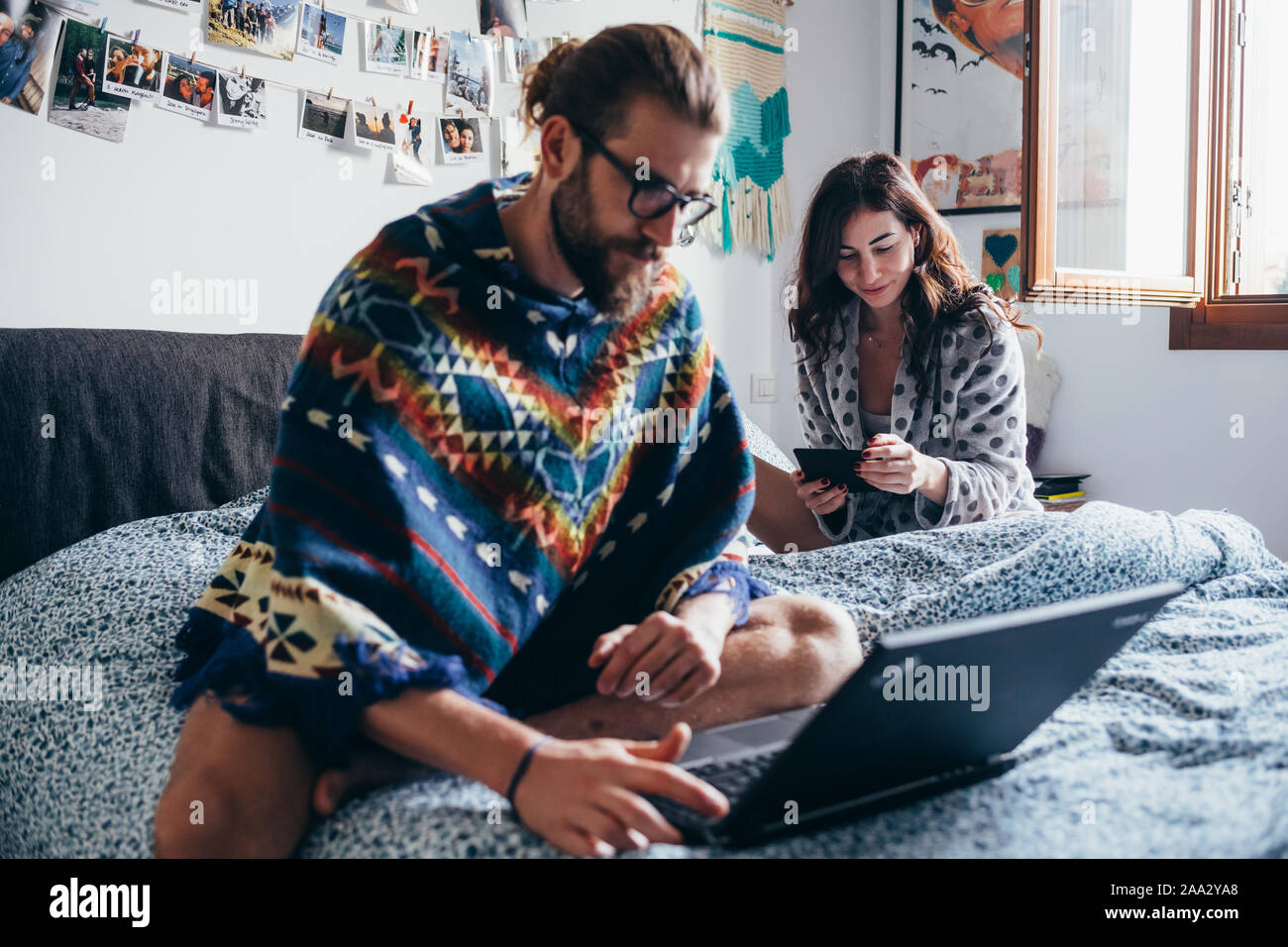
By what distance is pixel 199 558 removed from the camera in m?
1.47

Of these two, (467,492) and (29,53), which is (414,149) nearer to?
(29,53)

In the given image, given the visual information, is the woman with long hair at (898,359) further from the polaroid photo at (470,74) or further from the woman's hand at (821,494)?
the polaroid photo at (470,74)

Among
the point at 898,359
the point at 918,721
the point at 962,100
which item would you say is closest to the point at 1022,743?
the point at 918,721

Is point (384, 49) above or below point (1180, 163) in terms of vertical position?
above

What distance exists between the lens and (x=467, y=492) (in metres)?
1.04

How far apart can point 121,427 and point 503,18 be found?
3.98ft

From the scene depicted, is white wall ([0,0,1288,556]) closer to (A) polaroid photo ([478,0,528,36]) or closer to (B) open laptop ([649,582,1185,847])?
(A) polaroid photo ([478,0,528,36])

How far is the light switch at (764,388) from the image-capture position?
3113 mm

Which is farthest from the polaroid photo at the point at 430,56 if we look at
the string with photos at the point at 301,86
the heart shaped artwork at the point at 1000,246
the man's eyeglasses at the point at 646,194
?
the heart shaped artwork at the point at 1000,246

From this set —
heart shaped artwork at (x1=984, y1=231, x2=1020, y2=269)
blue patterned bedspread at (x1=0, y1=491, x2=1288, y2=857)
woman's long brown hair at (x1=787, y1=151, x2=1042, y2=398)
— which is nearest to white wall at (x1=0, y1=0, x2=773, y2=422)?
blue patterned bedspread at (x1=0, y1=491, x2=1288, y2=857)

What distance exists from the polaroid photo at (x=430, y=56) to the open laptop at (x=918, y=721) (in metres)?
1.63

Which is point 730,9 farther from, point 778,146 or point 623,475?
point 623,475

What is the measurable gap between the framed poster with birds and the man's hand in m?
2.44

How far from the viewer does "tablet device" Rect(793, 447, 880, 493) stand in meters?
1.68
